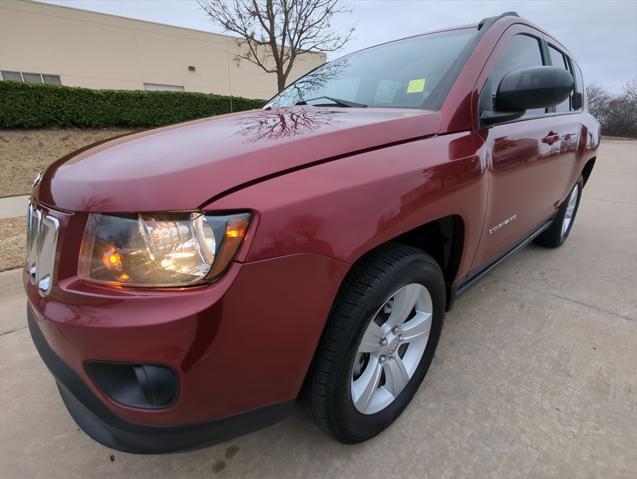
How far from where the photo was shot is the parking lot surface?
1.46 m

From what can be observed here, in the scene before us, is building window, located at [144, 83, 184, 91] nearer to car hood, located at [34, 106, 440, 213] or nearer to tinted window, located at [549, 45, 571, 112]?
tinted window, located at [549, 45, 571, 112]

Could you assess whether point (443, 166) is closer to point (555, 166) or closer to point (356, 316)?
point (356, 316)

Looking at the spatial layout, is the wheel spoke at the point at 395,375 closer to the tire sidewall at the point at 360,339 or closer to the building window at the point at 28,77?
the tire sidewall at the point at 360,339

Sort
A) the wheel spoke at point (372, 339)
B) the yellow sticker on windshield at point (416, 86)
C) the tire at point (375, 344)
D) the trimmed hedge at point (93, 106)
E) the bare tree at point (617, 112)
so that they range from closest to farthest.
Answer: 1. the tire at point (375, 344)
2. the wheel spoke at point (372, 339)
3. the yellow sticker on windshield at point (416, 86)
4. the trimmed hedge at point (93, 106)
5. the bare tree at point (617, 112)

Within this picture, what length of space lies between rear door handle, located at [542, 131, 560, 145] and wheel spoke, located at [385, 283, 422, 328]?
4.78 feet

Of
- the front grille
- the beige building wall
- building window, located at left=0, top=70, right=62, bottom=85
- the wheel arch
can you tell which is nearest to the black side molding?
the wheel arch

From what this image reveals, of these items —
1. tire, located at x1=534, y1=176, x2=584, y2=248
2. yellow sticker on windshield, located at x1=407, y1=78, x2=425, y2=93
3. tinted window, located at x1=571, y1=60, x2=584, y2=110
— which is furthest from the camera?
tire, located at x1=534, y1=176, x2=584, y2=248

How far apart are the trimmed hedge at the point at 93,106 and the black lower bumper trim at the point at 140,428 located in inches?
472

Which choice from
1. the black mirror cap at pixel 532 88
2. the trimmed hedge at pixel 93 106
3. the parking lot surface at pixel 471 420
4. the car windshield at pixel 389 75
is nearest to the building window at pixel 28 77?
the trimmed hedge at pixel 93 106

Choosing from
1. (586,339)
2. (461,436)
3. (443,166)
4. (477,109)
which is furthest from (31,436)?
(586,339)

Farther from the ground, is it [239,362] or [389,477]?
[239,362]

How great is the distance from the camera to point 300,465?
147 cm

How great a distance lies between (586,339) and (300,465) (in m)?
1.83

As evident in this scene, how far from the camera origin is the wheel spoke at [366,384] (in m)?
1.46
